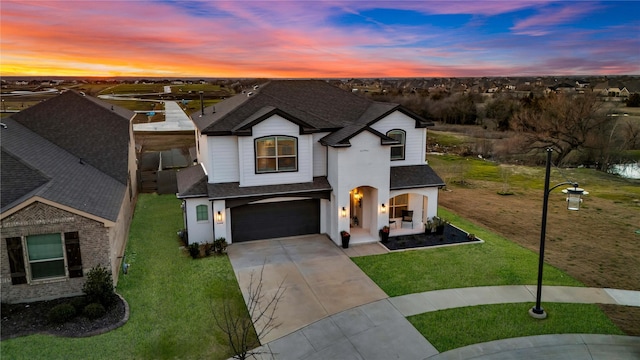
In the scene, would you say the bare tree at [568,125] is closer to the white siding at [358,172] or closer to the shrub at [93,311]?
the white siding at [358,172]

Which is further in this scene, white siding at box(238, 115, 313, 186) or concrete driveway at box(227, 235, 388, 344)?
white siding at box(238, 115, 313, 186)

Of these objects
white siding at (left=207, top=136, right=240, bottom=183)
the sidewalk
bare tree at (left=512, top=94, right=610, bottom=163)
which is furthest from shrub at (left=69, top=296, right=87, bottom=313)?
bare tree at (left=512, top=94, right=610, bottom=163)

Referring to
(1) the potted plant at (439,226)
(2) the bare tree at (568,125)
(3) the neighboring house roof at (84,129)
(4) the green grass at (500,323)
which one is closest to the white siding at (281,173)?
(3) the neighboring house roof at (84,129)

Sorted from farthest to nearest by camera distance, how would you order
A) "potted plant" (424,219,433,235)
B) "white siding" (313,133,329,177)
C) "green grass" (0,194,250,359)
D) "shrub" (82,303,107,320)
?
"potted plant" (424,219,433,235) < "white siding" (313,133,329,177) < "shrub" (82,303,107,320) < "green grass" (0,194,250,359)

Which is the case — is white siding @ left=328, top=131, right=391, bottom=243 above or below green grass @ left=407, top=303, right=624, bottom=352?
above

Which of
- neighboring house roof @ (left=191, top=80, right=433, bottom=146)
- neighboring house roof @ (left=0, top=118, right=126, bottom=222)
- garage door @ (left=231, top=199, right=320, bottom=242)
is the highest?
neighboring house roof @ (left=191, top=80, right=433, bottom=146)

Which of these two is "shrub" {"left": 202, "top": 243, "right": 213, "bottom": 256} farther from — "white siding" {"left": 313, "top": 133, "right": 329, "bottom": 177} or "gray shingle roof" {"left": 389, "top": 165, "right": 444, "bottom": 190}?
"gray shingle roof" {"left": 389, "top": 165, "right": 444, "bottom": 190}
